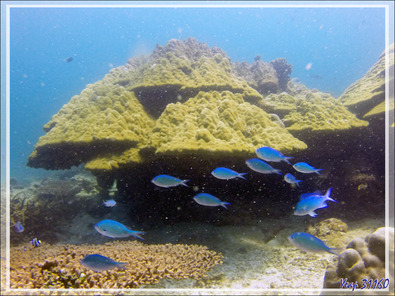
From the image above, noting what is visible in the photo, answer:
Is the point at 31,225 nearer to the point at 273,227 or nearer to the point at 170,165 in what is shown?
the point at 170,165

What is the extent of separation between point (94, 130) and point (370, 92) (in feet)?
26.3

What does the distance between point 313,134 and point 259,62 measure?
297 inches

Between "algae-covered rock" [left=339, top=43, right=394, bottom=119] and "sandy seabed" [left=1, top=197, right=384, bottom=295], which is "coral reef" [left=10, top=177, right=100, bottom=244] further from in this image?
"algae-covered rock" [left=339, top=43, right=394, bottom=119]

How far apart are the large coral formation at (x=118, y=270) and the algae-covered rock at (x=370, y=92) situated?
6.01m

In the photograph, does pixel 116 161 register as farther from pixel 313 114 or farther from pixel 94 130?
pixel 313 114

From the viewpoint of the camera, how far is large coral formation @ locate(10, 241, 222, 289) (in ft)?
10.6

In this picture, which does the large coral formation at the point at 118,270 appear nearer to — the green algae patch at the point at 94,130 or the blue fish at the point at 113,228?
the blue fish at the point at 113,228

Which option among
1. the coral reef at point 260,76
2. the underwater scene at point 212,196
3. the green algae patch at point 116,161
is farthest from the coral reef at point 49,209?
the coral reef at point 260,76

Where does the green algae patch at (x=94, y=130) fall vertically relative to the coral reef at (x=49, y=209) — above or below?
above

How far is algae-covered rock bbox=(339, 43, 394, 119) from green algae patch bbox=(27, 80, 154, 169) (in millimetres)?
6277

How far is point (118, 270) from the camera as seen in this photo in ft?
11.2

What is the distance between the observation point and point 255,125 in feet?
18.3

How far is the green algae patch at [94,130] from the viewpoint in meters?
5.85

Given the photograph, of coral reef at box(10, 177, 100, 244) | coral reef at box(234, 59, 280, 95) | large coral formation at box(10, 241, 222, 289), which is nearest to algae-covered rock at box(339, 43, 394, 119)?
coral reef at box(234, 59, 280, 95)
